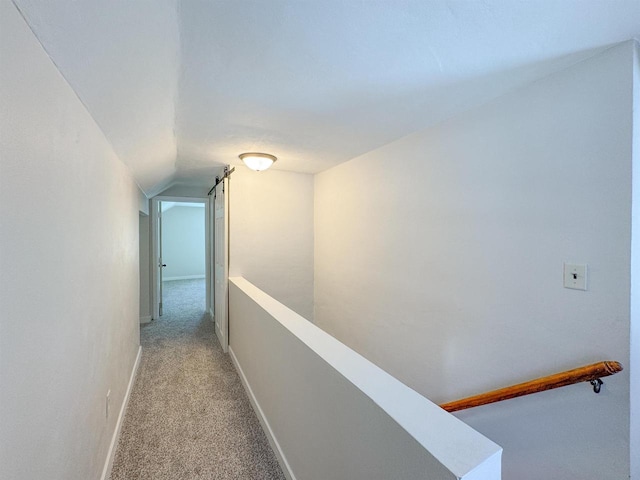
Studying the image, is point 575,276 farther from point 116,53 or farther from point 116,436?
point 116,436

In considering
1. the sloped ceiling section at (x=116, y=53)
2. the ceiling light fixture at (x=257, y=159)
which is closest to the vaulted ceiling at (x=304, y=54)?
the sloped ceiling section at (x=116, y=53)

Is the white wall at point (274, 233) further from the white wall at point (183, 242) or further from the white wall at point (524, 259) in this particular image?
the white wall at point (183, 242)

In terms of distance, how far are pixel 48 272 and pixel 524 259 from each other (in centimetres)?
204

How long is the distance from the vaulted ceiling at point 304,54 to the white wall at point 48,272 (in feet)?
0.49

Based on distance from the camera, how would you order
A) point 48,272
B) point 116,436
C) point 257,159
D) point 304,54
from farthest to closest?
point 257,159, point 116,436, point 304,54, point 48,272

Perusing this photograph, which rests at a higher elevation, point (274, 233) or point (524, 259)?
point (274, 233)

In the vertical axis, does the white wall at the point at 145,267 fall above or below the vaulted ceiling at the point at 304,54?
below

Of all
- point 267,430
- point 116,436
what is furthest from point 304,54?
point 116,436

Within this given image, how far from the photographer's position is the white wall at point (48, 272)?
732 millimetres

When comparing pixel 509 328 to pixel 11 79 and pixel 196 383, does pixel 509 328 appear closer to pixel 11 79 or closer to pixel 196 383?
pixel 11 79

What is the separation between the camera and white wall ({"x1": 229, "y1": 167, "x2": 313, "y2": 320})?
332 cm

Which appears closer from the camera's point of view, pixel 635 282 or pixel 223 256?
pixel 635 282

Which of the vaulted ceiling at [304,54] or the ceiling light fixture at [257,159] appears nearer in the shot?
A: the vaulted ceiling at [304,54]

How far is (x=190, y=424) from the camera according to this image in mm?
2127
